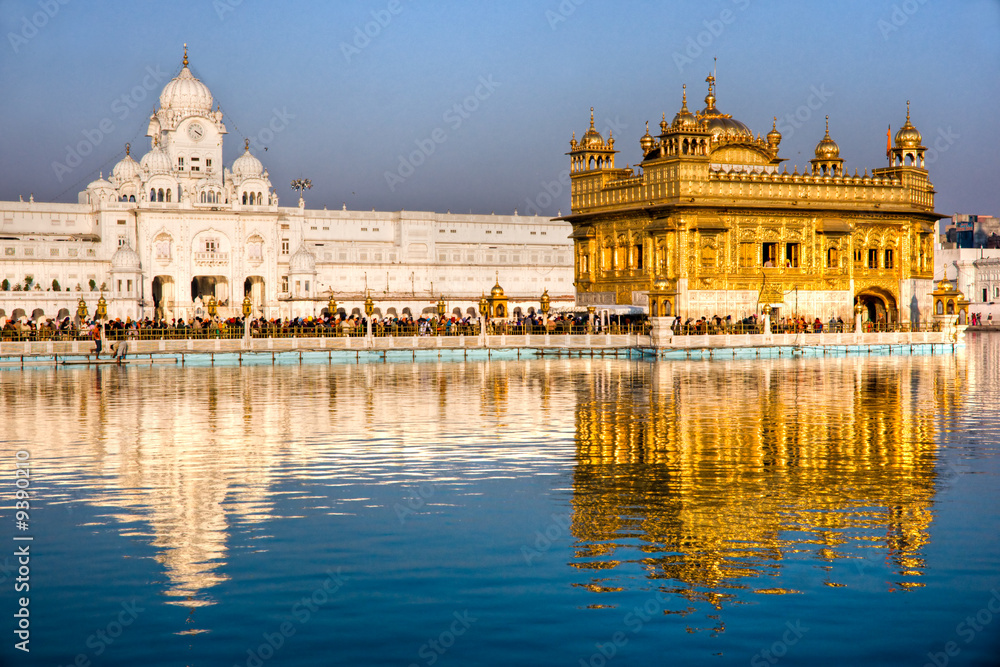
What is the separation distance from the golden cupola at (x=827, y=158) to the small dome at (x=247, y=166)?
4228cm

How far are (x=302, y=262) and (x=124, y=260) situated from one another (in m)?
13.3

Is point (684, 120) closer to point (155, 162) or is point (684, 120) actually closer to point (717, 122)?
point (717, 122)

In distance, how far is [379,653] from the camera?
26.8ft

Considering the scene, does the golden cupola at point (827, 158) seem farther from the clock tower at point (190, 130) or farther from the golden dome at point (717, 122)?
the clock tower at point (190, 130)

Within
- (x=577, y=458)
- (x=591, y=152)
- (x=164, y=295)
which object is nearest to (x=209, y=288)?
(x=164, y=295)

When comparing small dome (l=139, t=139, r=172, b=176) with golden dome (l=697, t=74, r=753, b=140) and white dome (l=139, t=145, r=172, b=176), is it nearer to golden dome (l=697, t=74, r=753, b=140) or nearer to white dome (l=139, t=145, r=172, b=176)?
white dome (l=139, t=145, r=172, b=176)

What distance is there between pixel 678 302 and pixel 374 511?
3714cm

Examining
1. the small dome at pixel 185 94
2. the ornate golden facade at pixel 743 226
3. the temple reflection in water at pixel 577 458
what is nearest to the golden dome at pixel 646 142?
the ornate golden facade at pixel 743 226

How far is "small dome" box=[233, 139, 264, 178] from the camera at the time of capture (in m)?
82.8

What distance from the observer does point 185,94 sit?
84125 mm

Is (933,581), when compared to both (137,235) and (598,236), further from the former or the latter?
(137,235)

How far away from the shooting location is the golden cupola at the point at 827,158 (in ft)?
184

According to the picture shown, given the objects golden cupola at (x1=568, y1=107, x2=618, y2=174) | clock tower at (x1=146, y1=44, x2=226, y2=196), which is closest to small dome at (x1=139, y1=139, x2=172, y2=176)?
clock tower at (x1=146, y1=44, x2=226, y2=196)

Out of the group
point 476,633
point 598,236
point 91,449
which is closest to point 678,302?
point 598,236
